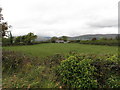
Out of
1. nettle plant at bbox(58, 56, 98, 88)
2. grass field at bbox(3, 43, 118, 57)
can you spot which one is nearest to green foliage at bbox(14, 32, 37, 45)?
grass field at bbox(3, 43, 118, 57)

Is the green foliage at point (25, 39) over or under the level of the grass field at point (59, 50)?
over

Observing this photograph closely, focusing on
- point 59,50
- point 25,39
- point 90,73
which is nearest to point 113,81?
point 90,73

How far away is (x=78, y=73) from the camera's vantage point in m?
2.48

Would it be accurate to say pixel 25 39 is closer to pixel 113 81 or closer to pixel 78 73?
pixel 78 73

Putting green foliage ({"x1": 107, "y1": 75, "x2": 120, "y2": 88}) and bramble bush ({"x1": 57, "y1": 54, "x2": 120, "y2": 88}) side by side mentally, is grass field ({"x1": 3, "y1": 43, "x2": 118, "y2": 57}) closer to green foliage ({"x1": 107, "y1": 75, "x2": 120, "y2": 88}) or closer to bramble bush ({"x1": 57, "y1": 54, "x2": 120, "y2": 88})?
bramble bush ({"x1": 57, "y1": 54, "x2": 120, "y2": 88})

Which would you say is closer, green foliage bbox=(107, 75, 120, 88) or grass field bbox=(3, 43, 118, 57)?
green foliage bbox=(107, 75, 120, 88)

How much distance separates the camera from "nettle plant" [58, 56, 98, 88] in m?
2.37

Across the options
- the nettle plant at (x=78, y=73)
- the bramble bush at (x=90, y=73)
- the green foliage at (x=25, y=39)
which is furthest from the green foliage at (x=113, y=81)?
the green foliage at (x=25, y=39)

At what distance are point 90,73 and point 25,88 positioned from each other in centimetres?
207

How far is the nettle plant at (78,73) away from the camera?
7.77 feet

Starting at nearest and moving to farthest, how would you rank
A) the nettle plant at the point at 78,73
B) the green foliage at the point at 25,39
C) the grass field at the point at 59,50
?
the nettle plant at the point at 78,73 < the grass field at the point at 59,50 < the green foliage at the point at 25,39

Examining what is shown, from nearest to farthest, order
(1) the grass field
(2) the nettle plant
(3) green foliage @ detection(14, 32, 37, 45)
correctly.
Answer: (2) the nettle plant
(1) the grass field
(3) green foliage @ detection(14, 32, 37, 45)

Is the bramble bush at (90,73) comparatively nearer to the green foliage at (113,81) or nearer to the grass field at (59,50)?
the green foliage at (113,81)

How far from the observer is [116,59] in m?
2.74
